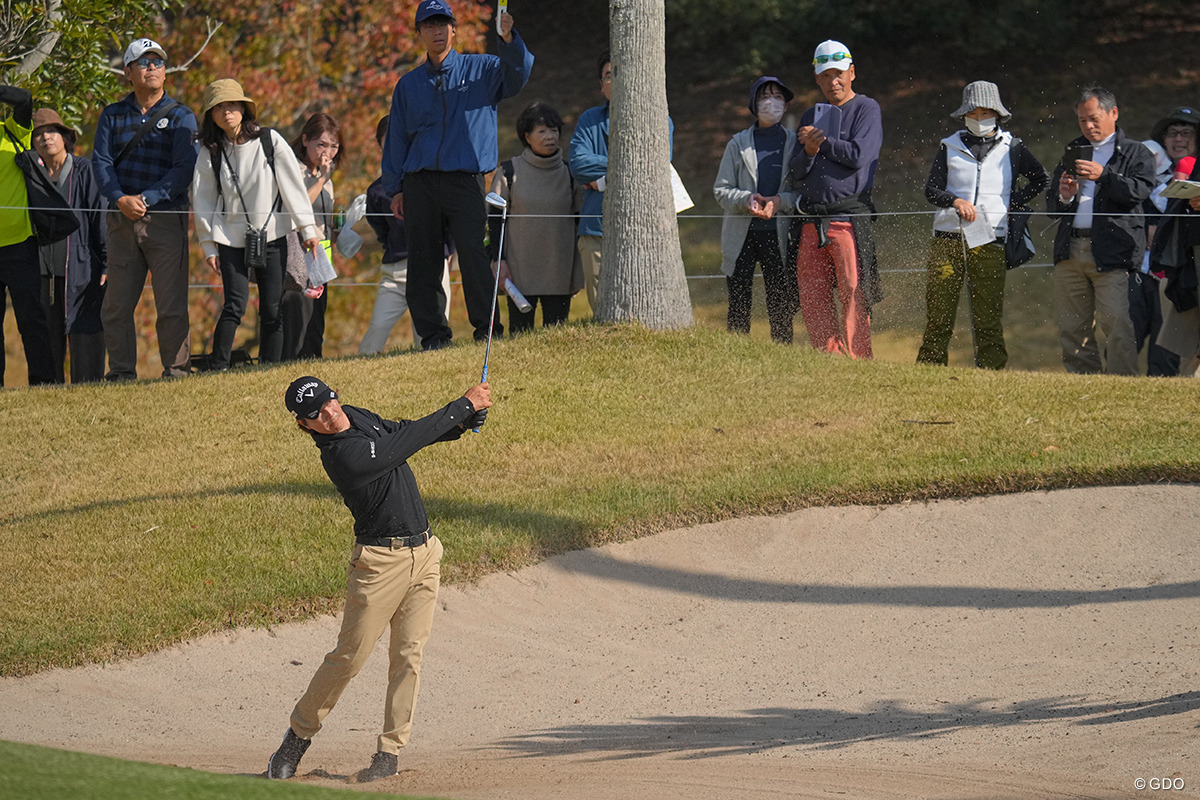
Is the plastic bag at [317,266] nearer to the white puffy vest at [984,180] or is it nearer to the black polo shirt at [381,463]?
the white puffy vest at [984,180]

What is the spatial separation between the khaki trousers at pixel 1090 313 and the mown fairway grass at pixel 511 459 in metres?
0.66

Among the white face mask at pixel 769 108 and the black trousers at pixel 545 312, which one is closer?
the white face mask at pixel 769 108

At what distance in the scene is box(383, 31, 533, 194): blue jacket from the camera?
1045 cm

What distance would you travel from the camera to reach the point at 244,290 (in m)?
10.9

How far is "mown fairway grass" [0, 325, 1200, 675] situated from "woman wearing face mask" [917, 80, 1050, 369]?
79 cm

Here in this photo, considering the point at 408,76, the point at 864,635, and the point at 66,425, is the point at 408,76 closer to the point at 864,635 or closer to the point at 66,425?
the point at 66,425

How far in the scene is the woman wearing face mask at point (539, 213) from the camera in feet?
36.7

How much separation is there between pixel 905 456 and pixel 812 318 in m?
2.46

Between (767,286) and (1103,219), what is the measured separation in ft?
8.57

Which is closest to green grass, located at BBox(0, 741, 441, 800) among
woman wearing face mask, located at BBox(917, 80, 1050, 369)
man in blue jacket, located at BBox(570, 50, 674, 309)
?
man in blue jacket, located at BBox(570, 50, 674, 309)

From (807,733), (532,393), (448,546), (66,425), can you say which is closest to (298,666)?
(448,546)

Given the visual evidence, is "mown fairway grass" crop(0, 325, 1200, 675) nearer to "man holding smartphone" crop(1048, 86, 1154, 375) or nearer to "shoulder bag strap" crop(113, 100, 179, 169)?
"man holding smartphone" crop(1048, 86, 1154, 375)

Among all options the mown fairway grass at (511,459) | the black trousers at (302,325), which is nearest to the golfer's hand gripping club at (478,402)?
the mown fairway grass at (511,459)

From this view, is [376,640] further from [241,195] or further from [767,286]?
[767,286]
